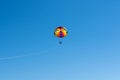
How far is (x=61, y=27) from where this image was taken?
1109 inches

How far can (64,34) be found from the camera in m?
28.2

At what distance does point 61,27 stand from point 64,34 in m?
1.67

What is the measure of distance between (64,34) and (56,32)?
1813 millimetres

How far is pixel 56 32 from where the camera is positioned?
92.8 feet

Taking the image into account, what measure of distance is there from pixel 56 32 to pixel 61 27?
1.55 meters
